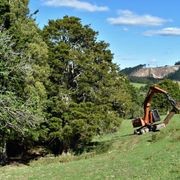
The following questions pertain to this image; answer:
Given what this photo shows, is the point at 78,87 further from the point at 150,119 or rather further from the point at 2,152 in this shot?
the point at 150,119

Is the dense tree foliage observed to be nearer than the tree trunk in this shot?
Yes

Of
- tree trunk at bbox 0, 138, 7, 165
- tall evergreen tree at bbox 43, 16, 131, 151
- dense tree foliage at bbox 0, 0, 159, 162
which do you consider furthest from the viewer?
tall evergreen tree at bbox 43, 16, 131, 151

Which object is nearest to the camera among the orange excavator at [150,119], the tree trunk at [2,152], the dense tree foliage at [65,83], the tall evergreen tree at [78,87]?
the orange excavator at [150,119]

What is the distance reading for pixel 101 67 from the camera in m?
53.4

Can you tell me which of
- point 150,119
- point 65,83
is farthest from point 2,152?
point 150,119

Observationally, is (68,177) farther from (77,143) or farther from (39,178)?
(77,143)

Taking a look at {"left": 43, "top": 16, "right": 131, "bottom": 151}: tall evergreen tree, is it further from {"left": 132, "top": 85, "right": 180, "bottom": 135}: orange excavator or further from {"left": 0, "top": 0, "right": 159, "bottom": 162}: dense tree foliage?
{"left": 132, "top": 85, "right": 180, "bottom": 135}: orange excavator

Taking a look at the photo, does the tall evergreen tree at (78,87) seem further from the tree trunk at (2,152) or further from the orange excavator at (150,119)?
the orange excavator at (150,119)

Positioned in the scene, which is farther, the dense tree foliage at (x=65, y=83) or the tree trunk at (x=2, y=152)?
the tree trunk at (x=2, y=152)

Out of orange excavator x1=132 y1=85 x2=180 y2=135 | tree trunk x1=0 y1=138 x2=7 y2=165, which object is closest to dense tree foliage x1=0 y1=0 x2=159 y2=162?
tree trunk x1=0 y1=138 x2=7 y2=165

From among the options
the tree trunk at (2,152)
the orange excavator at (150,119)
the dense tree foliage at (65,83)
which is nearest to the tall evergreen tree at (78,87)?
the dense tree foliage at (65,83)

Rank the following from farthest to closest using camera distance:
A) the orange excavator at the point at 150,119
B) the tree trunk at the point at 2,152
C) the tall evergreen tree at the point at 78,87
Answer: the tall evergreen tree at the point at 78,87
the tree trunk at the point at 2,152
the orange excavator at the point at 150,119

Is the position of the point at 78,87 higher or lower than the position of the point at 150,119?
higher

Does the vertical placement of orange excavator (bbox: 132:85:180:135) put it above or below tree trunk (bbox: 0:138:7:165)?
above
